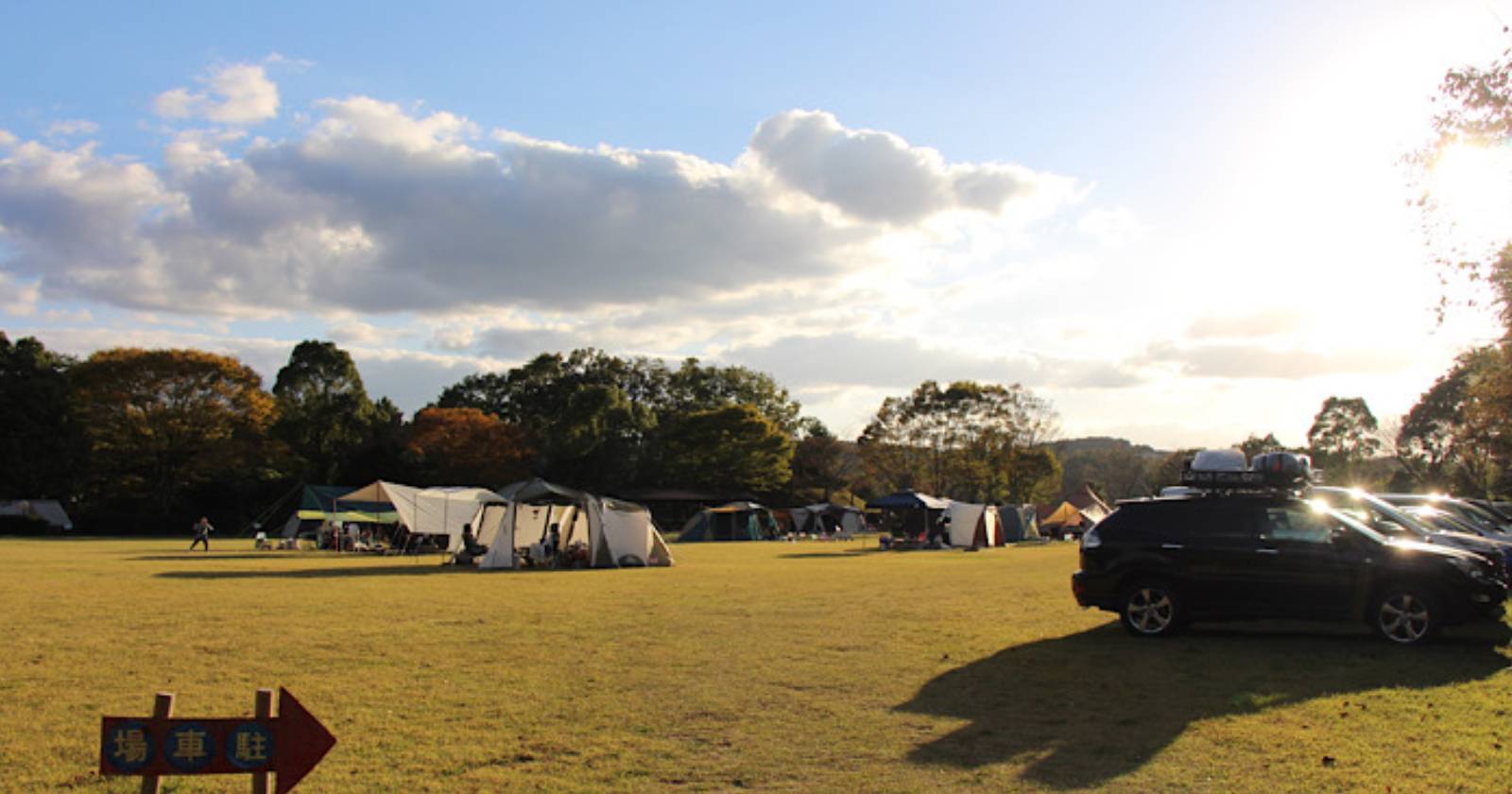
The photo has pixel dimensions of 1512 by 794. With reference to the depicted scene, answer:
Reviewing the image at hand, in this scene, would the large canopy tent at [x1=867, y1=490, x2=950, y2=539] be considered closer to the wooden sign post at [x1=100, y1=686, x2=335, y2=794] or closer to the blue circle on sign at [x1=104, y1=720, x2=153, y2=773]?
the wooden sign post at [x1=100, y1=686, x2=335, y2=794]

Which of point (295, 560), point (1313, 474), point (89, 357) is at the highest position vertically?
point (89, 357)

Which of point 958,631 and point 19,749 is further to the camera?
point 958,631

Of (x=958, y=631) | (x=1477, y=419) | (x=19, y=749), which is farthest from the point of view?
(x=1477, y=419)

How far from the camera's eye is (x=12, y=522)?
5516 cm

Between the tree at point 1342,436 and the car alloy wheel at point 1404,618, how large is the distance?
255ft

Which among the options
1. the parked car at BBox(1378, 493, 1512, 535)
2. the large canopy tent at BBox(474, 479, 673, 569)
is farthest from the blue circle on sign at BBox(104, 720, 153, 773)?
the large canopy tent at BBox(474, 479, 673, 569)

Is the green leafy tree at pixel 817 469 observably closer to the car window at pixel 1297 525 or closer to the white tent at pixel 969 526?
the white tent at pixel 969 526

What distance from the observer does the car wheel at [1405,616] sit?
10.9 metres

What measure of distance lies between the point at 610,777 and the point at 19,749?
13.3ft

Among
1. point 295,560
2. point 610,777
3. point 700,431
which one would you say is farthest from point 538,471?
point 610,777

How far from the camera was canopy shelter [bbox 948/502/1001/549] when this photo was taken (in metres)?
44.5

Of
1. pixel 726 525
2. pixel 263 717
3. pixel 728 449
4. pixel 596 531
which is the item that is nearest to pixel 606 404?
pixel 728 449

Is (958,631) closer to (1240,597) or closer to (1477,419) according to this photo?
(1240,597)

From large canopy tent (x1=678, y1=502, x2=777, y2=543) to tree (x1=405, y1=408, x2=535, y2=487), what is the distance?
49.8 feet
